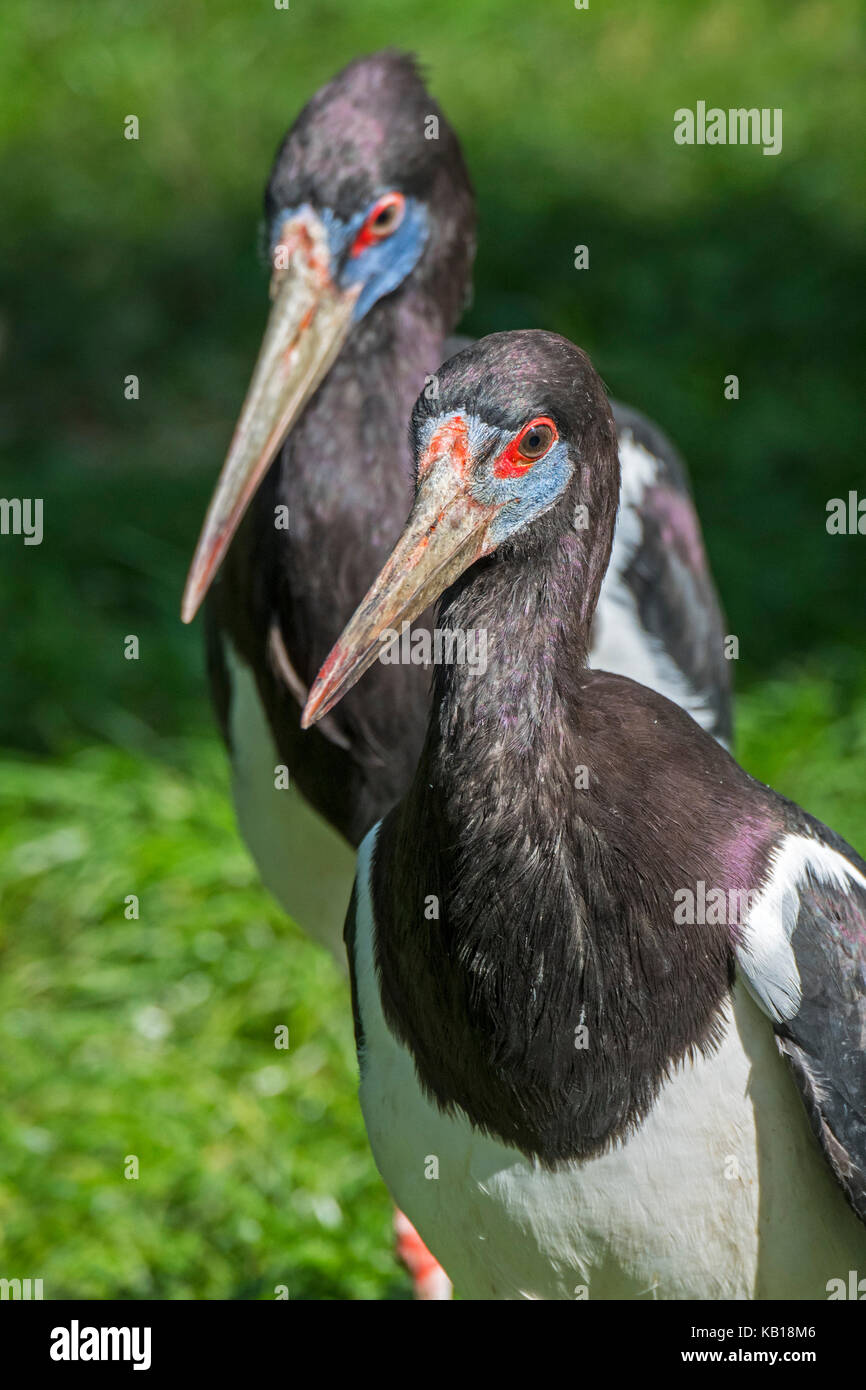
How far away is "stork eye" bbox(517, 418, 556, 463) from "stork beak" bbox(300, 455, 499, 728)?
76 millimetres

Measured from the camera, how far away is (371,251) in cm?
298

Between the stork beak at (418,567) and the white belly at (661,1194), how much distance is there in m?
0.52

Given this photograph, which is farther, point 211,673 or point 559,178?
point 559,178

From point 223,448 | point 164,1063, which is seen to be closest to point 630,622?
point 164,1063

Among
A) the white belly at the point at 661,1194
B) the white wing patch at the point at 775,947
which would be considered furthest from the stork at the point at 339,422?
the white wing patch at the point at 775,947

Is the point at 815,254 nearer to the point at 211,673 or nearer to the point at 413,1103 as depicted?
the point at 211,673

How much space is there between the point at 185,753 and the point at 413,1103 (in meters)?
2.45

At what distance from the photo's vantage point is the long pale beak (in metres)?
2.94

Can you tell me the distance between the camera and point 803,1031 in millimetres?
2211

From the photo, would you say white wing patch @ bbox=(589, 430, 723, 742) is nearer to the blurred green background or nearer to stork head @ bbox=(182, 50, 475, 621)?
stork head @ bbox=(182, 50, 475, 621)

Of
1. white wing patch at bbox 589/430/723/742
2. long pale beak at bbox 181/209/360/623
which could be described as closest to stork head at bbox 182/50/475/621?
long pale beak at bbox 181/209/360/623

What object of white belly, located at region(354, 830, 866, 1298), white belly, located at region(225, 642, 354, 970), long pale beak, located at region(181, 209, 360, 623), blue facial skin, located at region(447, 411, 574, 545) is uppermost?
long pale beak, located at region(181, 209, 360, 623)

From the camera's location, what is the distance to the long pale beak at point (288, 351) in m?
2.94

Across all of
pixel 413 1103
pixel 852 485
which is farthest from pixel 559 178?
pixel 413 1103
